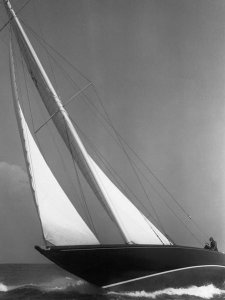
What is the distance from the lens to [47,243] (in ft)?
32.0

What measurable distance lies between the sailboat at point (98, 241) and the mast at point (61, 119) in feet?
0.11

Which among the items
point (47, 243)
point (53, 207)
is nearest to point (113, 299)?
point (47, 243)

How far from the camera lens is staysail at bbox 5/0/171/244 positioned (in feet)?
35.5

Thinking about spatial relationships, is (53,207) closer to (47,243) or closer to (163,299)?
(47,243)

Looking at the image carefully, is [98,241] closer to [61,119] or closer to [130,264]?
[130,264]

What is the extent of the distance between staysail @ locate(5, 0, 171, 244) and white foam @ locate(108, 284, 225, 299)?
64.0 inches

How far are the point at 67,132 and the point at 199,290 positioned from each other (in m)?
7.50

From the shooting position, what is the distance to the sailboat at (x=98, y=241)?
9766mm

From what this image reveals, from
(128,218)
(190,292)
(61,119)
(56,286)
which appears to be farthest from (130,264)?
(56,286)

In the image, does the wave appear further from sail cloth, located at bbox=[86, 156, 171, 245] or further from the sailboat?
the sailboat

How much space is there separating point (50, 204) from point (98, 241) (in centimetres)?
200

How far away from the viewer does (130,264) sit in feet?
32.6

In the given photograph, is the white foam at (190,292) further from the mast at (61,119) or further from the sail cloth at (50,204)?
the sail cloth at (50,204)

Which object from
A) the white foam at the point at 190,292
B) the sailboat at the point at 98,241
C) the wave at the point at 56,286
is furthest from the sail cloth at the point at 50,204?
the wave at the point at 56,286
